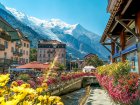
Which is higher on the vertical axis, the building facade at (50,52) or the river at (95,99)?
the building facade at (50,52)

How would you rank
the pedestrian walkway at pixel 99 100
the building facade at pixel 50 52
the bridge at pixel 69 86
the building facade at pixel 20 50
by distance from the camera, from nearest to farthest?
the pedestrian walkway at pixel 99 100, the bridge at pixel 69 86, the building facade at pixel 20 50, the building facade at pixel 50 52

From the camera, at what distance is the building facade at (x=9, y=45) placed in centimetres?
6360

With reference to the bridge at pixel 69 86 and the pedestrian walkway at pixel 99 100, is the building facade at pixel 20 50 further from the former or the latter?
the pedestrian walkway at pixel 99 100

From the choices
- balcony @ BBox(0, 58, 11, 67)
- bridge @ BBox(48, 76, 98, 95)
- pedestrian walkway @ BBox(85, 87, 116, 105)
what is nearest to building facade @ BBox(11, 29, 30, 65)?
balcony @ BBox(0, 58, 11, 67)

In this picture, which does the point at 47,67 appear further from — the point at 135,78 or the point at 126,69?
the point at 135,78

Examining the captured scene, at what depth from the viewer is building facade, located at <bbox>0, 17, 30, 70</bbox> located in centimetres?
6360

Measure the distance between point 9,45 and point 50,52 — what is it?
74.2 metres

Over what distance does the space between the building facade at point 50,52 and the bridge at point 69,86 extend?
9459 cm

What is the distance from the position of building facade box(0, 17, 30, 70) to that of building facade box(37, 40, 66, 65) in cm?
5672

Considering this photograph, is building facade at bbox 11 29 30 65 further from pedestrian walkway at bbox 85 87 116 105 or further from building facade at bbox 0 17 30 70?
pedestrian walkway at bbox 85 87 116 105

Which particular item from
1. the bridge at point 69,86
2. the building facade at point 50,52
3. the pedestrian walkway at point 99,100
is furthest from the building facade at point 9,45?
the building facade at point 50,52

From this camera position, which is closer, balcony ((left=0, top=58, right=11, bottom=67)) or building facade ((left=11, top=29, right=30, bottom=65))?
balcony ((left=0, top=58, right=11, bottom=67))

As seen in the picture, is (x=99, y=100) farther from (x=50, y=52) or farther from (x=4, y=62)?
(x=50, y=52)

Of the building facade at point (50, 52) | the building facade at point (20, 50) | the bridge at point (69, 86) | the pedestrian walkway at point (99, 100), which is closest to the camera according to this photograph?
the pedestrian walkway at point (99, 100)
